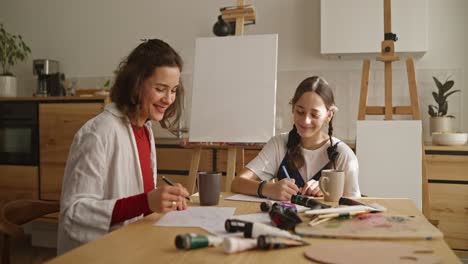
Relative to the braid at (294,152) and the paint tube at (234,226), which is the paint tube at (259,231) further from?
the braid at (294,152)

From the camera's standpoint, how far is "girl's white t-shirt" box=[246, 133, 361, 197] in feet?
5.73

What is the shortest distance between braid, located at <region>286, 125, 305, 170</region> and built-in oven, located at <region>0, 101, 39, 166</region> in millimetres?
2257

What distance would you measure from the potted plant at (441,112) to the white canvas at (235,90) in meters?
1.25

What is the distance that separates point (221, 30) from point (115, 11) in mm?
Answer: 1065

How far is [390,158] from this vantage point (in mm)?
2408

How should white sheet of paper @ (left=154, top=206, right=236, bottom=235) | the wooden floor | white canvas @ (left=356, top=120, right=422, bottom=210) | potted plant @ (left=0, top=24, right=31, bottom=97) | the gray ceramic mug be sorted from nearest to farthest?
white sheet of paper @ (left=154, top=206, right=236, bottom=235)
the gray ceramic mug
white canvas @ (left=356, top=120, right=422, bottom=210)
the wooden floor
potted plant @ (left=0, top=24, right=31, bottom=97)

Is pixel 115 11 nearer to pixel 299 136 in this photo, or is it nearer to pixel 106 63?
pixel 106 63

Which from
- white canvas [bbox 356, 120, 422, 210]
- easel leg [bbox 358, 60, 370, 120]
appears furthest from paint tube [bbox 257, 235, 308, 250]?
easel leg [bbox 358, 60, 370, 120]

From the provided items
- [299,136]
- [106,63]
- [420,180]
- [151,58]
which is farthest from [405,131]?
[106,63]

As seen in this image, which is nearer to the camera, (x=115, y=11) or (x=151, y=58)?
(x=151, y=58)

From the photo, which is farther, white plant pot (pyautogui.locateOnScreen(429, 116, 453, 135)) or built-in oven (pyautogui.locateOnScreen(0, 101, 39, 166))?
built-in oven (pyautogui.locateOnScreen(0, 101, 39, 166))

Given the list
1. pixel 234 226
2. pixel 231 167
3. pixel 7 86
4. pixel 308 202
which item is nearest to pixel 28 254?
pixel 7 86

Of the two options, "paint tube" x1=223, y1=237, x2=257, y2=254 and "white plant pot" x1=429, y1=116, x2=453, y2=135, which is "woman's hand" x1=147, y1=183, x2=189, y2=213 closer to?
"paint tube" x1=223, y1=237, x2=257, y2=254

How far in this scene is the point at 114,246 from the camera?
847 millimetres
